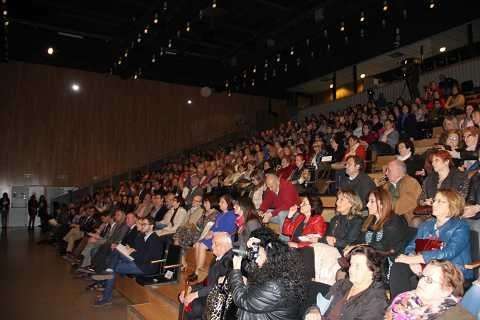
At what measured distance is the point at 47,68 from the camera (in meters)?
14.1

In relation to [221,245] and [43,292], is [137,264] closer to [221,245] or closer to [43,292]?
[43,292]

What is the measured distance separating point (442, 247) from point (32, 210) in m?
13.7

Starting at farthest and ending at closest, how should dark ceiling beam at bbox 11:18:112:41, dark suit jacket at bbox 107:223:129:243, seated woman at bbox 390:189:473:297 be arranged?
dark ceiling beam at bbox 11:18:112:41
dark suit jacket at bbox 107:223:129:243
seated woman at bbox 390:189:473:297

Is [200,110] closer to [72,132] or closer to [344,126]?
[72,132]

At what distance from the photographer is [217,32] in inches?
469

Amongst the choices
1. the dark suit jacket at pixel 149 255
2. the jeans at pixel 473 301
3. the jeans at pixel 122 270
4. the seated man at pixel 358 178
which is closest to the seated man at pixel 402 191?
the seated man at pixel 358 178

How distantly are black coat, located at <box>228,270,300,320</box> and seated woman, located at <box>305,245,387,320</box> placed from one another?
127 mm

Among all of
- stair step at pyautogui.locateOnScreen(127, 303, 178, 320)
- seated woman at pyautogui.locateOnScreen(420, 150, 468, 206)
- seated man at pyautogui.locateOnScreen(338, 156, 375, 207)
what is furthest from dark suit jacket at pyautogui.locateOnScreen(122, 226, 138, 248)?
seated woman at pyautogui.locateOnScreen(420, 150, 468, 206)

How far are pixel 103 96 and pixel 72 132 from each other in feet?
5.97

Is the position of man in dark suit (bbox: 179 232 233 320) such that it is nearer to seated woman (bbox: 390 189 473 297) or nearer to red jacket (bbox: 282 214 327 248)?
red jacket (bbox: 282 214 327 248)

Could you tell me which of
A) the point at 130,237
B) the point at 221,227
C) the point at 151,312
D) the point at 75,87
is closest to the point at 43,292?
the point at 130,237

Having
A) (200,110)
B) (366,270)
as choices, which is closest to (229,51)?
(200,110)

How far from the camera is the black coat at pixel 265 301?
7.29 feet

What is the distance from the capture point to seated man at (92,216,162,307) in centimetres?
501
